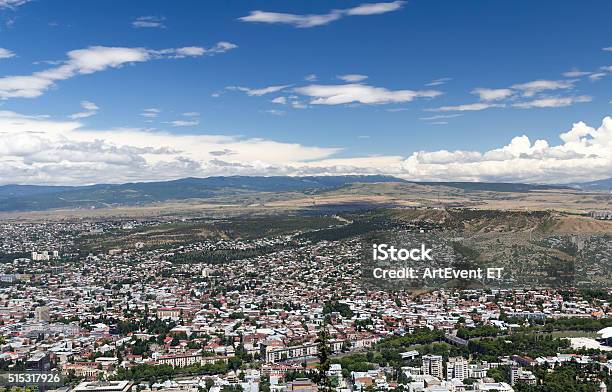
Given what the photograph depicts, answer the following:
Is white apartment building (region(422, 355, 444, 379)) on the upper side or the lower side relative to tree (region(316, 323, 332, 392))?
lower

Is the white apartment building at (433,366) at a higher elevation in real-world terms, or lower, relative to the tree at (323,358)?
lower

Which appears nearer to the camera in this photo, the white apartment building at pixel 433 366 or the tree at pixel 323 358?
the tree at pixel 323 358

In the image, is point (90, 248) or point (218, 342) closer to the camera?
point (218, 342)

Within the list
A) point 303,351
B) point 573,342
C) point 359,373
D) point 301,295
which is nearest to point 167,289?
point 301,295

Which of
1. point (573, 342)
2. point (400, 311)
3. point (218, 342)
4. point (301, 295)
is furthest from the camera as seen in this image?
point (301, 295)

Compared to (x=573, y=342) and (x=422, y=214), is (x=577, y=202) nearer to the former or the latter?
(x=422, y=214)

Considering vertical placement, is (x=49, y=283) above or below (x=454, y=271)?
below

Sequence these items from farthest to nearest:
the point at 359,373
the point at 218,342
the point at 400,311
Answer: the point at 400,311, the point at 218,342, the point at 359,373

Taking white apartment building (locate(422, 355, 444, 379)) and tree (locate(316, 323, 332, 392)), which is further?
white apartment building (locate(422, 355, 444, 379))

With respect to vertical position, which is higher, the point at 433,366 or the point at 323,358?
the point at 323,358

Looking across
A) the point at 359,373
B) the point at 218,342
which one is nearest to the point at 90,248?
the point at 218,342

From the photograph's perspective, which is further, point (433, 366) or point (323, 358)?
point (433, 366)
